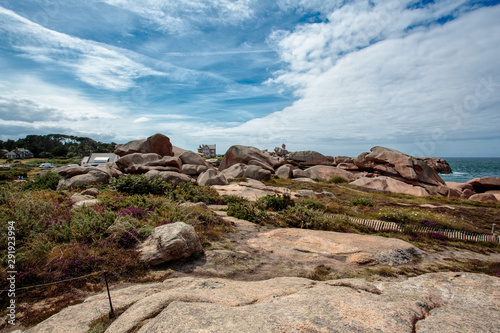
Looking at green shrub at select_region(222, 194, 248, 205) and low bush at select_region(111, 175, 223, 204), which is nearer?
low bush at select_region(111, 175, 223, 204)

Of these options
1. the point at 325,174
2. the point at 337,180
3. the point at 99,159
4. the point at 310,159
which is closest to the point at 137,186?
Answer: the point at 337,180

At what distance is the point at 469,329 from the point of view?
9.25ft

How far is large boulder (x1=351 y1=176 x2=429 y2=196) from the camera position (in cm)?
3143

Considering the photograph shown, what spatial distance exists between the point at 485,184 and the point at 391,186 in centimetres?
1550

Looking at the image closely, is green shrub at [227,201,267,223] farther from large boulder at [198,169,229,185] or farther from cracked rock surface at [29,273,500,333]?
large boulder at [198,169,229,185]

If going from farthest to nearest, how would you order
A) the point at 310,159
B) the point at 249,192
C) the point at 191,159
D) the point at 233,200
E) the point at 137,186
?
the point at 310,159
the point at 191,159
the point at 249,192
the point at 233,200
the point at 137,186

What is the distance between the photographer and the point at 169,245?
636cm

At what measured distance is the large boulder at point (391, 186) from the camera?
31.4m

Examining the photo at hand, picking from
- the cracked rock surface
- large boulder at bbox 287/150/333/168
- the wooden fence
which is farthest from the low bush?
large boulder at bbox 287/150/333/168

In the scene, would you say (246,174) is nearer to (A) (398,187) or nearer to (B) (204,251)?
(A) (398,187)

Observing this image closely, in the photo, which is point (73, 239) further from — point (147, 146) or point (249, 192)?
point (147, 146)

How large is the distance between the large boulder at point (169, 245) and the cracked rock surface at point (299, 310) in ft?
4.14

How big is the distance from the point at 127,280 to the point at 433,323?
5.70m

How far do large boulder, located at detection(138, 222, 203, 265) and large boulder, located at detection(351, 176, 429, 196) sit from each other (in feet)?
104
